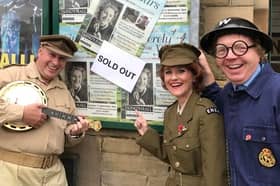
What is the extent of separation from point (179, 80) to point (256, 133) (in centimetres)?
66

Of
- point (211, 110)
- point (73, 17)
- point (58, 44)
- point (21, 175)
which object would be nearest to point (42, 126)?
point (21, 175)

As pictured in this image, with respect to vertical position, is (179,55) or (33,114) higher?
(179,55)

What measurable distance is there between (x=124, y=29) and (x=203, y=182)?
1256 millimetres

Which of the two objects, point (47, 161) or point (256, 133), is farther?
point (47, 161)

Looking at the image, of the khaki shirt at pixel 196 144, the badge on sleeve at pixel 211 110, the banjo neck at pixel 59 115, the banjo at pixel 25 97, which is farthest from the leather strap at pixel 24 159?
the badge on sleeve at pixel 211 110

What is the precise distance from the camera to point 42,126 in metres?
3.21

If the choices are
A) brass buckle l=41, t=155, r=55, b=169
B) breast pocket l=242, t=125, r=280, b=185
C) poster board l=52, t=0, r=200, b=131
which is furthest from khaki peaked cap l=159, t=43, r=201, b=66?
brass buckle l=41, t=155, r=55, b=169

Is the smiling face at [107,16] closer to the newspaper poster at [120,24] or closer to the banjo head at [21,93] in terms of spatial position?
the newspaper poster at [120,24]

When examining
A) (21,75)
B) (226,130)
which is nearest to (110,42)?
(21,75)

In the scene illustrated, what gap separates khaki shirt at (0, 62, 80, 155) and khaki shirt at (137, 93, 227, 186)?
71 centimetres

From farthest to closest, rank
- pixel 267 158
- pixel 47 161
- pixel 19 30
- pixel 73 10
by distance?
pixel 19 30, pixel 73 10, pixel 47 161, pixel 267 158

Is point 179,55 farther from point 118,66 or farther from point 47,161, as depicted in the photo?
point 47,161

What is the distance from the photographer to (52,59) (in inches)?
129

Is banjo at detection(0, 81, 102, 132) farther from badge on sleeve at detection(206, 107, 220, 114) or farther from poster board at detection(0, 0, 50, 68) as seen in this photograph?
badge on sleeve at detection(206, 107, 220, 114)
